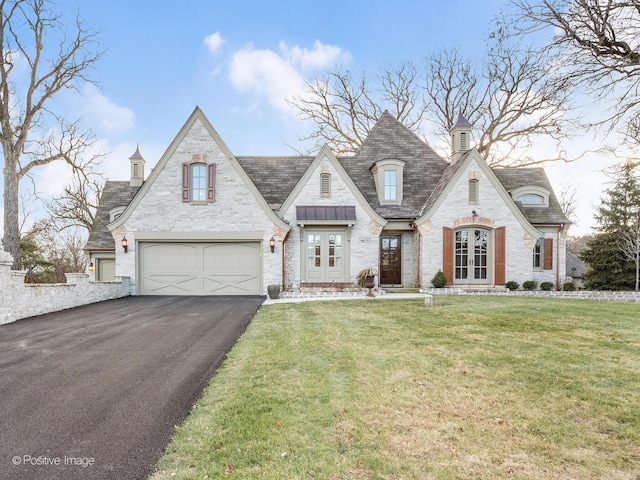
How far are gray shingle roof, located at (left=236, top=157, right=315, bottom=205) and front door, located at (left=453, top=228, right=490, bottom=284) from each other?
312 inches

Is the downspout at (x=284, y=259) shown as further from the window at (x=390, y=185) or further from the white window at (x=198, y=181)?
the window at (x=390, y=185)

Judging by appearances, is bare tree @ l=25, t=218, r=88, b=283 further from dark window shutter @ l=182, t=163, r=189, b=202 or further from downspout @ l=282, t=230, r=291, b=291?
downspout @ l=282, t=230, r=291, b=291

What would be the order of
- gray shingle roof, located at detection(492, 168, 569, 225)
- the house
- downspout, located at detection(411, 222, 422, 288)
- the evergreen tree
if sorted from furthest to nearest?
the evergreen tree, gray shingle roof, located at detection(492, 168, 569, 225), downspout, located at detection(411, 222, 422, 288), the house

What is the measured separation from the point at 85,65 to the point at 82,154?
18.8 feet

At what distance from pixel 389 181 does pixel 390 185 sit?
0.63ft

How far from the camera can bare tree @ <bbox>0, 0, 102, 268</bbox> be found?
16969 millimetres

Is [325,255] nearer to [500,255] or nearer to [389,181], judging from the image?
[389,181]

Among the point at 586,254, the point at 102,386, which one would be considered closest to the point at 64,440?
the point at 102,386

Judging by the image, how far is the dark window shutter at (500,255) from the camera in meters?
15.5

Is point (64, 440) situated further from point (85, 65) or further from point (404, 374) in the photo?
point (85, 65)

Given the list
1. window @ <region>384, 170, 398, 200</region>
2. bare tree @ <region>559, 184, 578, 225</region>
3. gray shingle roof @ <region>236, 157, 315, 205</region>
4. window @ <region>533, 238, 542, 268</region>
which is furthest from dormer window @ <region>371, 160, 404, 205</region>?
bare tree @ <region>559, 184, 578, 225</region>

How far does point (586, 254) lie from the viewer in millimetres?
21406

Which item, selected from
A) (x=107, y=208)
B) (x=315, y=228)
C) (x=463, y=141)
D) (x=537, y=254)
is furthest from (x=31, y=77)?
(x=537, y=254)

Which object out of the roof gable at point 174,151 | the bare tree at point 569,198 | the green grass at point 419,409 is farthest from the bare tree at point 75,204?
the bare tree at point 569,198
